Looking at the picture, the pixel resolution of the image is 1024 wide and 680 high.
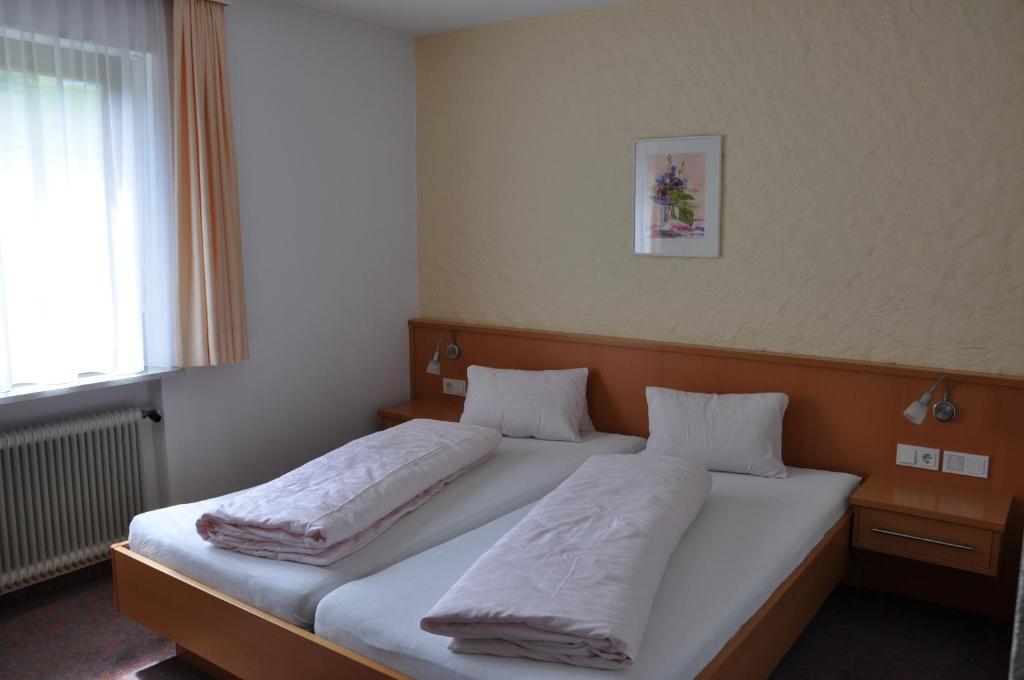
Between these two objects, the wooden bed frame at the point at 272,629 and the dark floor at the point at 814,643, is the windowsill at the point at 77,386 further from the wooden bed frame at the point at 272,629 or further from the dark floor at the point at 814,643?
the dark floor at the point at 814,643

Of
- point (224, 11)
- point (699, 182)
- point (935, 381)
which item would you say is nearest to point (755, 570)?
point (935, 381)

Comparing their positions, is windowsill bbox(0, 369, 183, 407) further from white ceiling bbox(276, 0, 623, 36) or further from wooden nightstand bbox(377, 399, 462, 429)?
white ceiling bbox(276, 0, 623, 36)

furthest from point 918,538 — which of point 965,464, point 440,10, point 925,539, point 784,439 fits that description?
point 440,10

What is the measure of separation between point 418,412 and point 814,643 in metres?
2.10

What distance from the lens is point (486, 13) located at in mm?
3846

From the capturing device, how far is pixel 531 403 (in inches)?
146

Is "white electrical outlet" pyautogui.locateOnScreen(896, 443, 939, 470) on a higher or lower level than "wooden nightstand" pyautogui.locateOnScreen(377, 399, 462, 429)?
higher

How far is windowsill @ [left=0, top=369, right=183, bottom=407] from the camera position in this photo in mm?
2883

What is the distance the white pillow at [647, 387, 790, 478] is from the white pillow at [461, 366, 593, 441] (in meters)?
0.41

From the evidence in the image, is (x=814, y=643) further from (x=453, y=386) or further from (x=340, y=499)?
(x=453, y=386)

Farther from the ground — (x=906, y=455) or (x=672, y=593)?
(x=906, y=455)

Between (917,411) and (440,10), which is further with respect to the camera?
(440,10)

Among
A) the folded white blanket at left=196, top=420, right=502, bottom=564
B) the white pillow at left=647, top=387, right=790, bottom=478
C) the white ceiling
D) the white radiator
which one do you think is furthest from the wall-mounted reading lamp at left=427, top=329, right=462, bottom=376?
the white ceiling

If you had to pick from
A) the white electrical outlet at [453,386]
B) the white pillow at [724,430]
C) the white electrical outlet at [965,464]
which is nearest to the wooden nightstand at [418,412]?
the white electrical outlet at [453,386]
